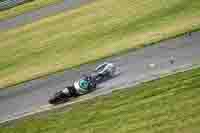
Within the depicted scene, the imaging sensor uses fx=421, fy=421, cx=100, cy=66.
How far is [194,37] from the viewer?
27453 mm

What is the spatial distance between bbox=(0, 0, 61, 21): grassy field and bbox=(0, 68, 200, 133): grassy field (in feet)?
67.6

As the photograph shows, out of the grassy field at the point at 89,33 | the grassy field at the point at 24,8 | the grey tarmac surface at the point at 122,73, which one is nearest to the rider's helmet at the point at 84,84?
the grey tarmac surface at the point at 122,73

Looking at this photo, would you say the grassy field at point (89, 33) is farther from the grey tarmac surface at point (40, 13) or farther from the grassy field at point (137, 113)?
the grassy field at point (137, 113)

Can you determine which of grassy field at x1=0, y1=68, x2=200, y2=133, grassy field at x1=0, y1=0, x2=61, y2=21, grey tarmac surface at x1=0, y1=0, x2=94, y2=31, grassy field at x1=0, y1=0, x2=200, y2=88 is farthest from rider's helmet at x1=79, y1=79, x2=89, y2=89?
grassy field at x1=0, y1=0, x2=61, y2=21

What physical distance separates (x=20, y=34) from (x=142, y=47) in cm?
1533

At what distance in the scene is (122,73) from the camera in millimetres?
25875

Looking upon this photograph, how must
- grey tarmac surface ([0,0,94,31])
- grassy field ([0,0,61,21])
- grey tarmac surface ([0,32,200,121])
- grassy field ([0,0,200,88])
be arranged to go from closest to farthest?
grey tarmac surface ([0,32,200,121])
grassy field ([0,0,200,88])
grey tarmac surface ([0,0,94,31])
grassy field ([0,0,61,21])

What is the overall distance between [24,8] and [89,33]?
13.3 metres

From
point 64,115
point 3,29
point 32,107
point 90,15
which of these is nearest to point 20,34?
point 3,29

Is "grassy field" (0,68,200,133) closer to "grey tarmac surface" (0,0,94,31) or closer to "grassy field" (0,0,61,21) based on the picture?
"grey tarmac surface" (0,0,94,31)

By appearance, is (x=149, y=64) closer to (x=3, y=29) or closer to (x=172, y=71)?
(x=172, y=71)

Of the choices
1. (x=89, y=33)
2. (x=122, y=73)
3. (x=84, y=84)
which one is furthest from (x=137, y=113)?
(x=89, y=33)

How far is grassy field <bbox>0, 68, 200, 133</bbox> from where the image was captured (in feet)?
66.0

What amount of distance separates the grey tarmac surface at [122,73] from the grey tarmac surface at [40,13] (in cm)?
1292
